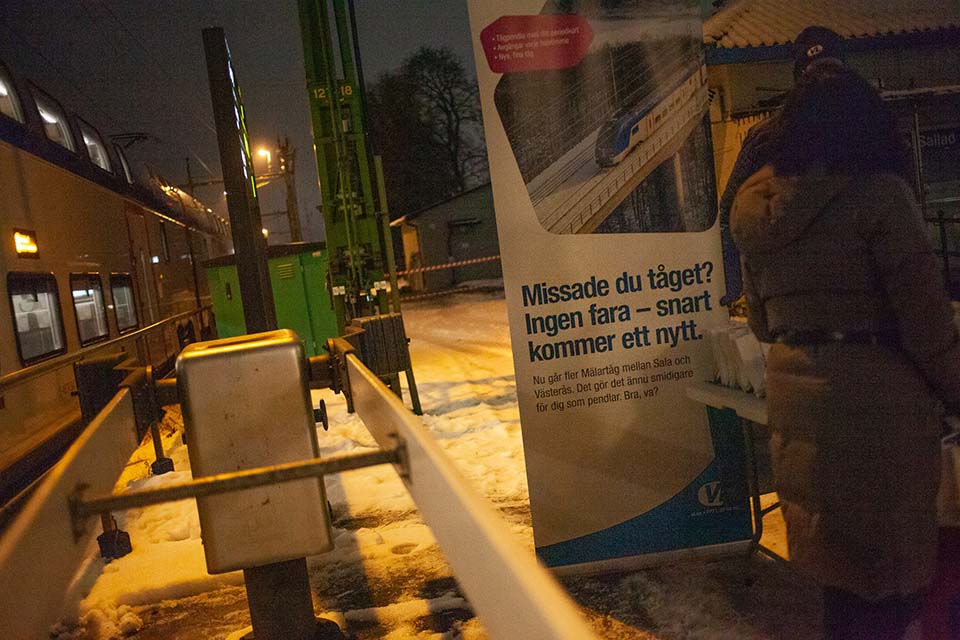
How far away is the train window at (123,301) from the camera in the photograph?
1068cm

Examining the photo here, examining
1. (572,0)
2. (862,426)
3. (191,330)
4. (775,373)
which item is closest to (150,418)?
(775,373)

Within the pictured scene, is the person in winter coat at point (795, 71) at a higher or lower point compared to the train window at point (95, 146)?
lower

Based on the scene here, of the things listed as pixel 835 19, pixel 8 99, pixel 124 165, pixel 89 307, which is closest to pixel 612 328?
pixel 8 99

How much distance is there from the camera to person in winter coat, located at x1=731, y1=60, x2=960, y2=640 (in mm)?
2215

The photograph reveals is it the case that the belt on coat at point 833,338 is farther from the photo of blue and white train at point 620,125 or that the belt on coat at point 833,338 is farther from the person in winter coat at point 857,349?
the photo of blue and white train at point 620,125

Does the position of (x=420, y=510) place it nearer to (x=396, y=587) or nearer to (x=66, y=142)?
(x=396, y=587)

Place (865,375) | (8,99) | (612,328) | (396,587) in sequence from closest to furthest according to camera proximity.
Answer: (865,375), (612,328), (396,587), (8,99)

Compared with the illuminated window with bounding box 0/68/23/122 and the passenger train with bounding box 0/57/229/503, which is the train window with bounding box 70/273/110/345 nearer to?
the passenger train with bounding box 0/57/229/503

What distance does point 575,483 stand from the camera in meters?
3.89

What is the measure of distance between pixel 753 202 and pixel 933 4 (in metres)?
14.5

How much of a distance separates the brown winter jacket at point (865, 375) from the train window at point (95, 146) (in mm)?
10254

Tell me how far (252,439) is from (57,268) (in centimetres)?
666

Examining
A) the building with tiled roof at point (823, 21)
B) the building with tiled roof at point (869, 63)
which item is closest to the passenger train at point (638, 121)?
the building with tiled roof at point (869, 63)

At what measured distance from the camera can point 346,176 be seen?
28.9 ft
